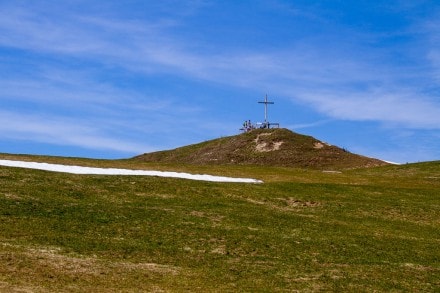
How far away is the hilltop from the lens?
111812 mm

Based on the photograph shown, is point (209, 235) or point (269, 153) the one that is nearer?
point (209, 235)

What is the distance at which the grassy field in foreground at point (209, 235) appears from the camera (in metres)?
26.2

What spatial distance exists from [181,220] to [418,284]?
15815 mm

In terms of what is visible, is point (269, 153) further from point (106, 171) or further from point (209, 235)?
point (209, 235)

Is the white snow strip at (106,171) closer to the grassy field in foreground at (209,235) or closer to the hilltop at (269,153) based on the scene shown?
the grassy field in foreground at (209,235)

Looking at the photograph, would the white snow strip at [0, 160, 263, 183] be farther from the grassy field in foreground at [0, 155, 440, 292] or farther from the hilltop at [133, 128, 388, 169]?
the hilltop at [133, 128, 388, 169]

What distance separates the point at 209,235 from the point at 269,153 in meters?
85.4

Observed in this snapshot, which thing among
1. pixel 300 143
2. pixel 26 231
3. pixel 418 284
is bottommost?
pixel 418 284

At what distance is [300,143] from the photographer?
409ft

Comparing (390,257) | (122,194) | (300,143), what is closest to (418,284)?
(390,257)

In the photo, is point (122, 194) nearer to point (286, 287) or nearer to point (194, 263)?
point (194, 263)

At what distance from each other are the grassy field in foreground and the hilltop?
5515cm

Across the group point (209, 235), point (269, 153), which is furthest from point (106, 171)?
point (269, 153)

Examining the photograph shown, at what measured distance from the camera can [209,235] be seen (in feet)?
115
